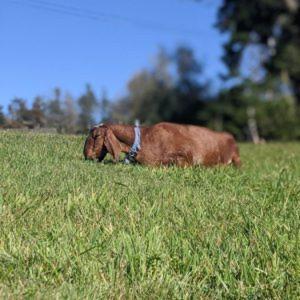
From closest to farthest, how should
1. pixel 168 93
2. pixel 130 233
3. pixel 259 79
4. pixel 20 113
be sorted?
pixel 130 233, pixel 20 113, pixel 259 79, pixel 168 93

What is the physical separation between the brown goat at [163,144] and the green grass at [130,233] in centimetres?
131

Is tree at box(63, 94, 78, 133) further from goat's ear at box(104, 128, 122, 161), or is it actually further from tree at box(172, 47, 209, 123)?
tree at box(172, 47, 209, 123)

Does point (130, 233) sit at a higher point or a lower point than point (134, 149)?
lower

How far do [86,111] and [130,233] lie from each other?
4.33m

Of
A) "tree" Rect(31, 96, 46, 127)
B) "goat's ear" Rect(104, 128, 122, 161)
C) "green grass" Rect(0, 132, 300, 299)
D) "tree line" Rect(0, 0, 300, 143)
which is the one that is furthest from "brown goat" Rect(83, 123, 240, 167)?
"tree line" Rect(0, 0, 300, 143)

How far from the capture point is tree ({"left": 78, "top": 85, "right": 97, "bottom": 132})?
8.66 meters

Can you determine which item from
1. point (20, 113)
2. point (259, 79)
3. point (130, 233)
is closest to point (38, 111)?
point (20, 113)

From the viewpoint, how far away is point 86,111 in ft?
29.4

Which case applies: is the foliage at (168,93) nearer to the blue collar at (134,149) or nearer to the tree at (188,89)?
the tree at (188,89)

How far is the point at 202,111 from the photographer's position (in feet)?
137

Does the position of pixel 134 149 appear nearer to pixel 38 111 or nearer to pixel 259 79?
pixel 38 111

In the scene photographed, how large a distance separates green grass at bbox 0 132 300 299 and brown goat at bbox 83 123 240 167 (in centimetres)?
131

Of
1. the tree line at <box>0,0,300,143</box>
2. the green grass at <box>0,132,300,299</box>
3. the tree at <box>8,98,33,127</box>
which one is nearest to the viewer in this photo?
the green grass at <box>0,132,300,299</box>

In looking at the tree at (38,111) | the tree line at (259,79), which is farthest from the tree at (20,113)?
the tree line at (259,79)
